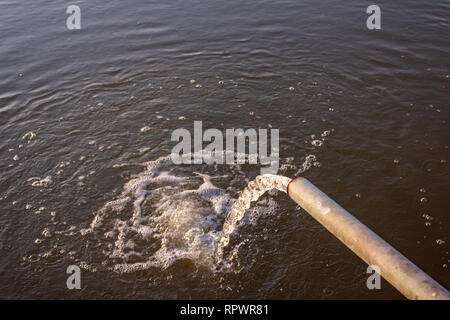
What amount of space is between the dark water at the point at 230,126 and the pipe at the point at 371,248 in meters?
2.31

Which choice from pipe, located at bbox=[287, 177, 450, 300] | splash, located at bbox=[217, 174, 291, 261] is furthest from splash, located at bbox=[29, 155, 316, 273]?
pipe, located at bbox=[287, 177, 450, 300]

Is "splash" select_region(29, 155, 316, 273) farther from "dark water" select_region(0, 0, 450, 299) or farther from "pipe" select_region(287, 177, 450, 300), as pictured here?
"pipe" select_region(287, 177, 450, 300)

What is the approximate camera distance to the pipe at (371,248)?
213cm

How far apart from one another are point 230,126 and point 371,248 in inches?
220

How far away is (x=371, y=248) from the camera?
93.5 inches

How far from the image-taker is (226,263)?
507 cm

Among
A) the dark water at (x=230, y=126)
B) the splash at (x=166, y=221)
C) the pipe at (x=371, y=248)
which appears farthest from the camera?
the splash at (x=166, y=221)

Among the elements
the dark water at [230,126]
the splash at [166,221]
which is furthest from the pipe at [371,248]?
the dark water at [230,126]

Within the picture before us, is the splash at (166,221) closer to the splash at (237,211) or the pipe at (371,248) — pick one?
the splash at (237,211)

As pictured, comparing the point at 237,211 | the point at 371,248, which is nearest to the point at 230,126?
the point at 237,211

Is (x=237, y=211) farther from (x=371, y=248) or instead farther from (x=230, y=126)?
(x=371, y=248)

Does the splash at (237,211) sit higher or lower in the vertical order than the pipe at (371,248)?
lower
